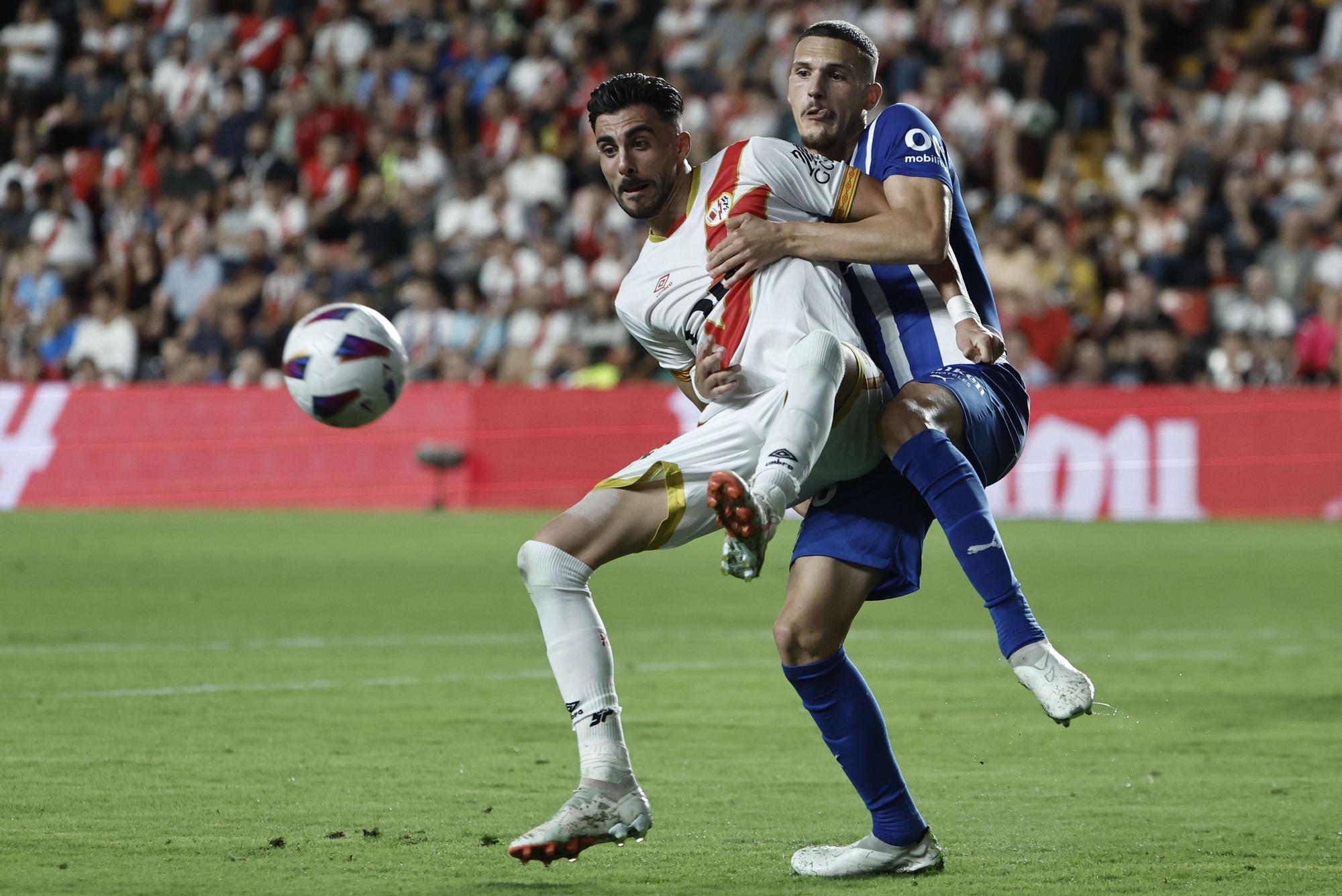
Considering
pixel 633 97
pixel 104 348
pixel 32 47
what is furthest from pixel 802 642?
pixel 32 47

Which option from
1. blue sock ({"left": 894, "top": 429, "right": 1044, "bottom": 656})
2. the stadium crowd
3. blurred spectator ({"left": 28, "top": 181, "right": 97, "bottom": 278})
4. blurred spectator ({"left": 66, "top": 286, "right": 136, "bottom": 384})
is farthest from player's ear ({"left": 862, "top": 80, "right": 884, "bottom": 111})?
blurred spectator ({"left": 28, "top": 181, "right": 97, "bottom": 278})

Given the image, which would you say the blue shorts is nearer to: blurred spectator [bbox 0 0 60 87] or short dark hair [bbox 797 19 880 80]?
short dark hair [bbox 797 19 880 80]

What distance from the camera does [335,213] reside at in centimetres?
2127

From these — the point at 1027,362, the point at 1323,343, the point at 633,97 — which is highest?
the point at 633,97

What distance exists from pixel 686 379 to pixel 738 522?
3.75ft

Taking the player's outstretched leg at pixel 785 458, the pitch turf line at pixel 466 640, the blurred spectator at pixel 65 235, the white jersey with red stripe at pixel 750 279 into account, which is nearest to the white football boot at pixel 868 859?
the player's outstretched leg at pixel 785 458

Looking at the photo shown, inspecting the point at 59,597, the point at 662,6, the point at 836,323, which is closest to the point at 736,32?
the point at 662,6

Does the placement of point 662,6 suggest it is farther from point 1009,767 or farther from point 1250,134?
A: point 1009,767

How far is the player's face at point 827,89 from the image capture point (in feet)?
17.1

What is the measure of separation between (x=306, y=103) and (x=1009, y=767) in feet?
57.8

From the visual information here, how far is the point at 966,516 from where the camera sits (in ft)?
15.2

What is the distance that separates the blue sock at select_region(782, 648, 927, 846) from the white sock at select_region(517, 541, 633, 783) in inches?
22.6

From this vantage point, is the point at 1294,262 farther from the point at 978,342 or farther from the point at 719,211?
the point at 719,211

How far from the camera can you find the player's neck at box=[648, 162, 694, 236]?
5121 millimetres
